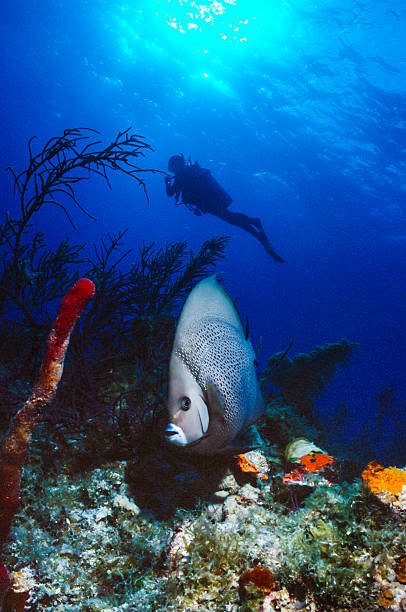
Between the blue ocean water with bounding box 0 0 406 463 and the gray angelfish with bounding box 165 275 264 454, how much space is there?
438 cm

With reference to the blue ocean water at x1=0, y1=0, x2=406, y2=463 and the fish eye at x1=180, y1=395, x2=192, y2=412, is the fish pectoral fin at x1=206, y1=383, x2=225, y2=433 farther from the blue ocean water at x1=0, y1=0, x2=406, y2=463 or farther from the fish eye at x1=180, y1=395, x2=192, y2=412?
the blue ocean water at x1=0, y1=0, x2=406, y2=463

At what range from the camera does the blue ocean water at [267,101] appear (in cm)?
2041

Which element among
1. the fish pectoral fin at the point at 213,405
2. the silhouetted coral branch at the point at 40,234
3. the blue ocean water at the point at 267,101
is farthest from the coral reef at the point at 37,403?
the blue ocean water at the point at 267,101

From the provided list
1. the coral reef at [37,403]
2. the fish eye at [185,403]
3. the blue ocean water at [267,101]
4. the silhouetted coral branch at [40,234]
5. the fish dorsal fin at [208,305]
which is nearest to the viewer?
the coral reef at [37,403]

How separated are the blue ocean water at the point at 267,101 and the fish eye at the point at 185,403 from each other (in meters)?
4.67


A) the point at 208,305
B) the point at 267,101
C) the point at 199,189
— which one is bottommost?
the point at 208,305

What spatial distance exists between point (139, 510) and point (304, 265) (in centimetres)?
6580

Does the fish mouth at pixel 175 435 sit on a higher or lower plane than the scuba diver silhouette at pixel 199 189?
lower

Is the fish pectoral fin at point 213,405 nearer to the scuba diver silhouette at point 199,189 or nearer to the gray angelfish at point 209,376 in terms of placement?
the gray angelfish at point 209,376

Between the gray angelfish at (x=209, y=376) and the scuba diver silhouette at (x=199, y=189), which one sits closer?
the gray angelfish at (x=209, y=376)

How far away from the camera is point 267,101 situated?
26500 millimetres

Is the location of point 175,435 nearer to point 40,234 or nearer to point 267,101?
point 40,234

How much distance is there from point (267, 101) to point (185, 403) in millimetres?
31346

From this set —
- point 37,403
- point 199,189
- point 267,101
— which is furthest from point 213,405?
point 267,101
